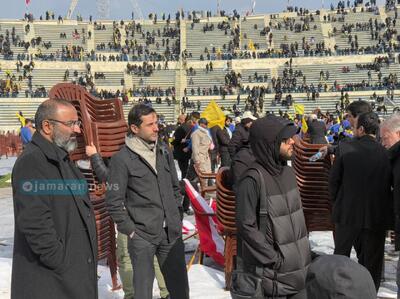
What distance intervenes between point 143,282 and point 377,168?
6.01 ft

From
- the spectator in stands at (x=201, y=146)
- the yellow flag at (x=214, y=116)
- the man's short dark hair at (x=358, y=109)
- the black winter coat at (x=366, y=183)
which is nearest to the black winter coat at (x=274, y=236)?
the black winter coat at (x=366, y=183)

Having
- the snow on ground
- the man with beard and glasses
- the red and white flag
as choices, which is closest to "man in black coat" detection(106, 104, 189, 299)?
the man with beard and glasses

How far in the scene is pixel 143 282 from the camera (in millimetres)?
3877

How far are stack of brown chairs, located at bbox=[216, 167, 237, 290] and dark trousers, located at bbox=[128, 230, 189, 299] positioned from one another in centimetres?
101

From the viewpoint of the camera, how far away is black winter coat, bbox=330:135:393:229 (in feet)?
13.8

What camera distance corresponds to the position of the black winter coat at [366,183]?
4.20 meters

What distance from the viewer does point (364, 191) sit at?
166 inches

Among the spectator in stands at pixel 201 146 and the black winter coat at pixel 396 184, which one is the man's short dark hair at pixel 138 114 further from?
the spectator in stands at pixel 201 146

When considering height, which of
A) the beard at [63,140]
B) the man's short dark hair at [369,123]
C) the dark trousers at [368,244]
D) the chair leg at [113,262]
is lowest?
the chair leg at [113,262]

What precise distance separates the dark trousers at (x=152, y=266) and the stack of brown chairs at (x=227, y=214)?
1015mm

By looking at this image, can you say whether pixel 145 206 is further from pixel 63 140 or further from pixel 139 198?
pixel 63 140

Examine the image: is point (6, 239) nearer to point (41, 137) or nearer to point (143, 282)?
point (143, 282)

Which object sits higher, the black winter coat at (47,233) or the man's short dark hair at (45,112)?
the man's short dark hair at (45,112)

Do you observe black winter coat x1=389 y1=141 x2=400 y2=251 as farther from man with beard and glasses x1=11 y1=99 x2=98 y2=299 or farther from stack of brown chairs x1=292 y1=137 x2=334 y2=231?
man with beard and glasses x1=11 y1=99 x2=98 y2=299
